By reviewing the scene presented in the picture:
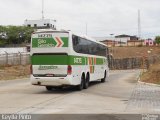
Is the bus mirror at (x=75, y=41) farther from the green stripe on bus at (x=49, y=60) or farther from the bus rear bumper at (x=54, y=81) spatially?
the bus rear bumper at (x=54, y=81)

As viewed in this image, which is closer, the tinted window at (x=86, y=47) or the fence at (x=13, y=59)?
the tinted window at (x=86, y=47)

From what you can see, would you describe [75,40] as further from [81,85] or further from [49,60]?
[81,85]

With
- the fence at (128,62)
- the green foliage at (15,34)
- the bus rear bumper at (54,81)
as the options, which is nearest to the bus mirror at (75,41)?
the bus rear bumper at (54,81)

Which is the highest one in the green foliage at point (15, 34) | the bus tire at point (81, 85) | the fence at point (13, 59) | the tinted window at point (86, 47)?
the green foliage at point (15, 34)

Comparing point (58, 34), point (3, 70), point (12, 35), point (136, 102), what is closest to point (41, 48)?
point (58, 34)

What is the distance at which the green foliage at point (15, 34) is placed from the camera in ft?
445

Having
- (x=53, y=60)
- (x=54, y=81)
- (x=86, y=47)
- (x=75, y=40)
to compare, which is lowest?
(x=54, y=81)

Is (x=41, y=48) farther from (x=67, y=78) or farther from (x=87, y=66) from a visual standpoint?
(x=87, y=66)

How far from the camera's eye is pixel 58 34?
22531 millimetres

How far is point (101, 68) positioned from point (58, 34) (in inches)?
383

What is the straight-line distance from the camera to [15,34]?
13688cm

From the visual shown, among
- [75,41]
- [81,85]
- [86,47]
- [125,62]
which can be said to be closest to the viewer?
[75,41]

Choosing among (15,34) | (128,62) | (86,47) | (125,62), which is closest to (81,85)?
(86,47)

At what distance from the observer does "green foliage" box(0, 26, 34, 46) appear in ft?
445
